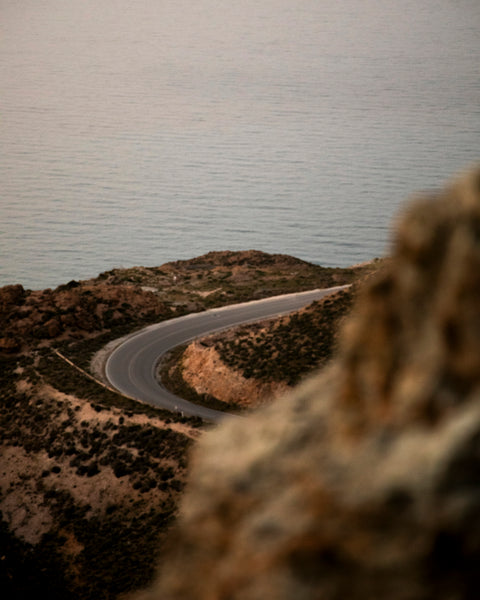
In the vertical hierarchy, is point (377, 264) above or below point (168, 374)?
above

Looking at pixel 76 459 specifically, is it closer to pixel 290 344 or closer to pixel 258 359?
pixel 258 359

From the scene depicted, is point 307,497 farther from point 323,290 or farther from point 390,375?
point 323,290

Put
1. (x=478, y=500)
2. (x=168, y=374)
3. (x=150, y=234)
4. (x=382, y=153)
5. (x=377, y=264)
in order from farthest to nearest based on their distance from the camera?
1. (x=382, y=153)
2. (x=150, y=234)
3. (x=377, y=264)
4. (x=168, y=374)
5. (x=478, y=500)

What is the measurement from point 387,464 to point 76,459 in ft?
134

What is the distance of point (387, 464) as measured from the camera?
6.57 metres

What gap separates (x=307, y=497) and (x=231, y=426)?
6.56 ft

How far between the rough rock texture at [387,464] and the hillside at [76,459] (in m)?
30.6

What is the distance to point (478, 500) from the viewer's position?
6.24 metres

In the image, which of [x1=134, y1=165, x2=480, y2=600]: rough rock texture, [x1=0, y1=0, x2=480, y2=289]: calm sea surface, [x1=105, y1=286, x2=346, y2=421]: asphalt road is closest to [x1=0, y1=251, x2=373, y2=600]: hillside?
[x1=105, y1=286, x2=346, y2=421]: asphalt road

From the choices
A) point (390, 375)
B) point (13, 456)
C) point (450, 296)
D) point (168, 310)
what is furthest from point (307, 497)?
point (168, 310)

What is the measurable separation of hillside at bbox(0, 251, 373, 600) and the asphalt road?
1755 mm

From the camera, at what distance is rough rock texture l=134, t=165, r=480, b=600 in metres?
6.33

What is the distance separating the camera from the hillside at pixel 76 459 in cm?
3947

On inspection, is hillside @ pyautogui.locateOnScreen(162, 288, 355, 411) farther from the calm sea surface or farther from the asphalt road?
the calm sea surface
